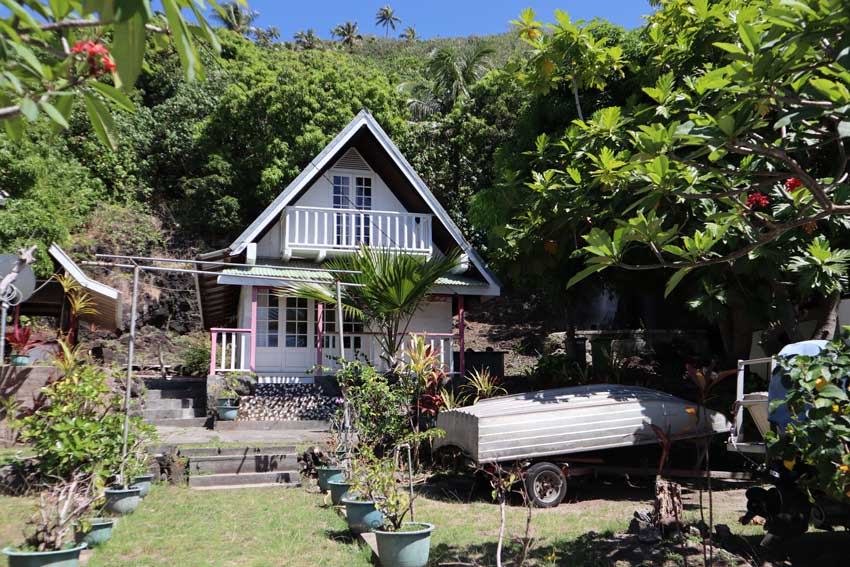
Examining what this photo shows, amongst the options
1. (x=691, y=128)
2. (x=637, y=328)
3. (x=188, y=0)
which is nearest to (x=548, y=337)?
(x=637, y=328)

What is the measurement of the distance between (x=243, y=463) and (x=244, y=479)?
0.38 m

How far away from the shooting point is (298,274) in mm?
16562

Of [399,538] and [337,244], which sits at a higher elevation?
[337,244]

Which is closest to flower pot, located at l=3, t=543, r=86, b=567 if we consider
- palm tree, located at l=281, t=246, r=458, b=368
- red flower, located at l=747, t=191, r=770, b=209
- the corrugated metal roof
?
red flower, located at l=747, t=191, r=770, b=209

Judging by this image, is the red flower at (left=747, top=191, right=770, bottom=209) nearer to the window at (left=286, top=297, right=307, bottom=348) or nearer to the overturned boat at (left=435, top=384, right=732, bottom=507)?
the overturned boat at (left=435, top=384, right=732, bottom=507)

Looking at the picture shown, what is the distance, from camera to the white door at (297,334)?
17391 millimetres

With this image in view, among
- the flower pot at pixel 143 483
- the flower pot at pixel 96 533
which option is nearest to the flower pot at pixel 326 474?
the flower pot at pixel 143 483

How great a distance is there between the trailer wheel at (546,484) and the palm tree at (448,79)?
25017mm

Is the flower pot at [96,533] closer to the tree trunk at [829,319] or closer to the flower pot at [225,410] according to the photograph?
the flower pot at [225,410]

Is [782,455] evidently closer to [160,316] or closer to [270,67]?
[160,316]

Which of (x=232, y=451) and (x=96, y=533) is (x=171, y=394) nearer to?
(x=232, y=451)

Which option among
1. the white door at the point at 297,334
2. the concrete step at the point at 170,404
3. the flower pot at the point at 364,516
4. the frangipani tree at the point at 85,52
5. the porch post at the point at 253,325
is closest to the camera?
the frangipani tree at the point at 85,52

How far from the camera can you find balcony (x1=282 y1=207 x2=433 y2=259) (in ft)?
55.1

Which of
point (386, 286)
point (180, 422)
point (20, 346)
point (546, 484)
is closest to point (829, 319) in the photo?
point (546, 484)
